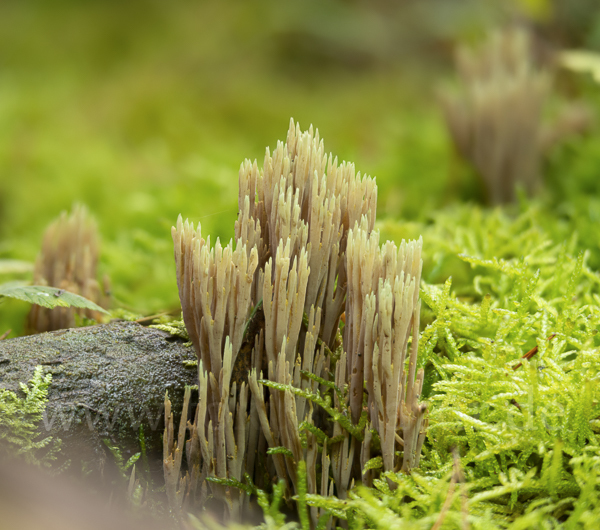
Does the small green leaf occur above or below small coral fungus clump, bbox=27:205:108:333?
below

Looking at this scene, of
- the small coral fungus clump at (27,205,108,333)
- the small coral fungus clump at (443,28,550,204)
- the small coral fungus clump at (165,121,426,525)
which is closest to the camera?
the small coral fungus clump at (165,121,426,525)

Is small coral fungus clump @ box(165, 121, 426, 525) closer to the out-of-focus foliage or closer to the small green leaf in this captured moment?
the out-of-focus foliage

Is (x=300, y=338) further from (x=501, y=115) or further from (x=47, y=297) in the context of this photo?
(x=501, y=115)

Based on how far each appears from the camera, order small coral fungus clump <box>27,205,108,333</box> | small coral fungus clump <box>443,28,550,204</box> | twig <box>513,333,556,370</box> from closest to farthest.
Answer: twig <box>513,333,556,370</box> < small coral fungus clump <box>27,205,108,333</box> < small coral fungus clump <box>443,28,550,204</box>

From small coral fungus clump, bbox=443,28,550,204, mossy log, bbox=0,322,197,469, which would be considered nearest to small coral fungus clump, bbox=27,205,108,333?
mossy log, bbox=0,322,197,469

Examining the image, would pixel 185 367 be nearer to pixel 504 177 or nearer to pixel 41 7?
pixel 504 177

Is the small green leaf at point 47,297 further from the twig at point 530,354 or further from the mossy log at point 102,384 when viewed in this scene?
the twig at point 530,354

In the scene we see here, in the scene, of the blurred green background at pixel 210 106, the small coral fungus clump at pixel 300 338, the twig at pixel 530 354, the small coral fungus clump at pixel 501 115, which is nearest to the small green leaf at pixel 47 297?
the small coral fungus clump at pixel 300 338

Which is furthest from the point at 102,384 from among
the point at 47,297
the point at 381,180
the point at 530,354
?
the point at 381,180
